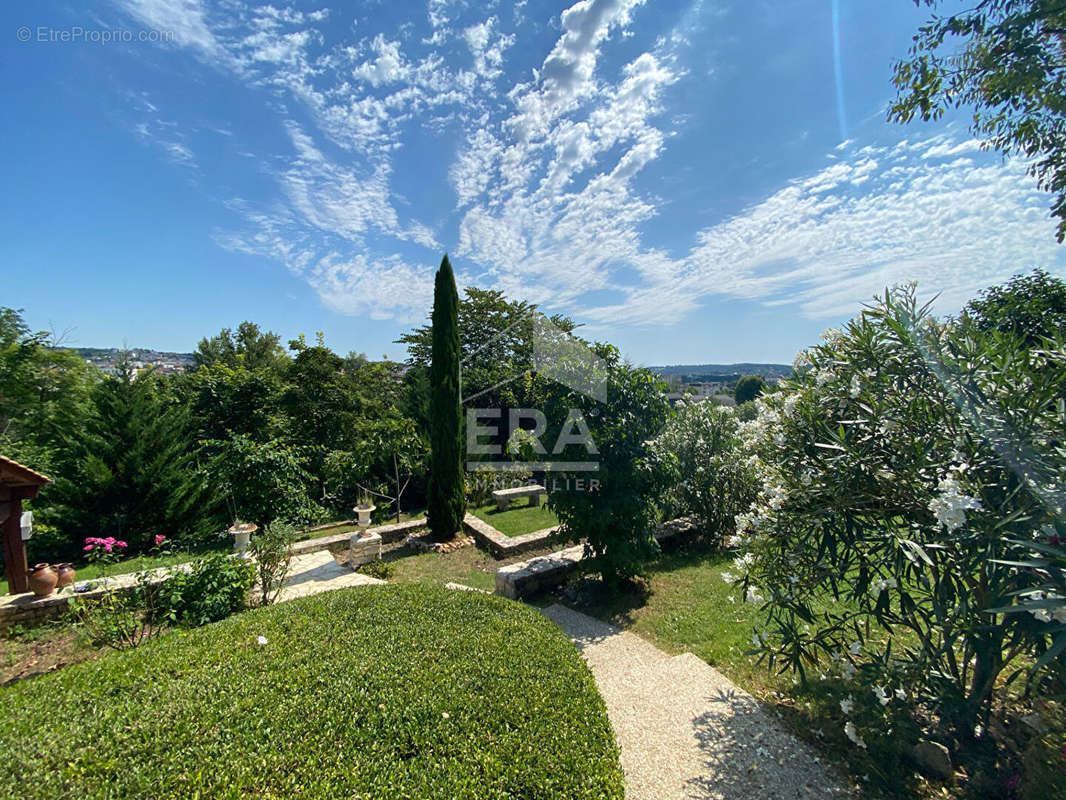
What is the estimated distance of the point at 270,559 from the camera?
507 cm

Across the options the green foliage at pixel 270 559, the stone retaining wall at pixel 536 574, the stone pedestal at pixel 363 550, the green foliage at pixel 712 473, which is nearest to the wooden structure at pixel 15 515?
the green foliage at pixel 270 559

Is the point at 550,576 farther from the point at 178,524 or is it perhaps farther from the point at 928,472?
the point at 178,524

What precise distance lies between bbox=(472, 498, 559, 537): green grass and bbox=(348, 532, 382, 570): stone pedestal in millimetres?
2595

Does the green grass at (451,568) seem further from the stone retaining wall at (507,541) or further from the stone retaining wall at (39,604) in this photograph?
the stone retaining wall at (39,604)

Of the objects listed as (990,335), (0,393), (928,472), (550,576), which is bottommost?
(550,576)

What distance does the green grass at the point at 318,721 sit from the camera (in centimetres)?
195

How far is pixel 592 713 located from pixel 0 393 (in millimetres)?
18163

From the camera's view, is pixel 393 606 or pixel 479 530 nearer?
pixel 393 606

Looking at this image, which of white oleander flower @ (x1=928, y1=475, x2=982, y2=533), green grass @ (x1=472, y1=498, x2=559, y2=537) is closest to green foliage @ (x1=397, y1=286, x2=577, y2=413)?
green grass @ (x1=472, y1=498, x2=559, y2=537)

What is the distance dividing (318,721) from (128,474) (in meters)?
9.25

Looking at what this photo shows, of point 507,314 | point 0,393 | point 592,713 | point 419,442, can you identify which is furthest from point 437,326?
point 0,393

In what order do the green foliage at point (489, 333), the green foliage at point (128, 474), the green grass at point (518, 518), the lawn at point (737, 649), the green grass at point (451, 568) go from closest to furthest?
the lawn at point (737, 649), the green grass at point (451, 568), the green foliage at point (128, 474), the green grass at point (518, 518), the green foliage at point (489, 333)

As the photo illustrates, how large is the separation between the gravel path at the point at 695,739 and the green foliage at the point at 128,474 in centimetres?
958

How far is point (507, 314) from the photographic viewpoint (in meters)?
20.0
